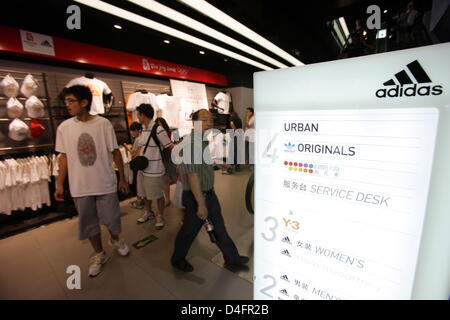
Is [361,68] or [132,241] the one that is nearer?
[361,68]

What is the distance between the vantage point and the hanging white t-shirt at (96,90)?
352cm

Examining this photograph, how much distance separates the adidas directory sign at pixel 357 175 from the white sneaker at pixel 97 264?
211cm

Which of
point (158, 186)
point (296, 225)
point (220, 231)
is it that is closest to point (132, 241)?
point (158, 186)

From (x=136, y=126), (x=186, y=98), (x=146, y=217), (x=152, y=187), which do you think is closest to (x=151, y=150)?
(x=152, y=187)

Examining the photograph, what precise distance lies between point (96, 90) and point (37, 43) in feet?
3.05

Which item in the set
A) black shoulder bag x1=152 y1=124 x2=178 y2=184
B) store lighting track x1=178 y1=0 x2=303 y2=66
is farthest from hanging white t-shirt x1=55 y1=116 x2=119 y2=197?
store lighting track x1=178 y1=0 x2=303 y2=66

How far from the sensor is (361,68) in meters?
0.62

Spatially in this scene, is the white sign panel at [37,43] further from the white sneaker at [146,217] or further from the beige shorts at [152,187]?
the white sneaker at [146,217]

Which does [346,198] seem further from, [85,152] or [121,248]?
[121,248]

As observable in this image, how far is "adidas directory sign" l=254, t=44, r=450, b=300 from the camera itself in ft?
1.81
